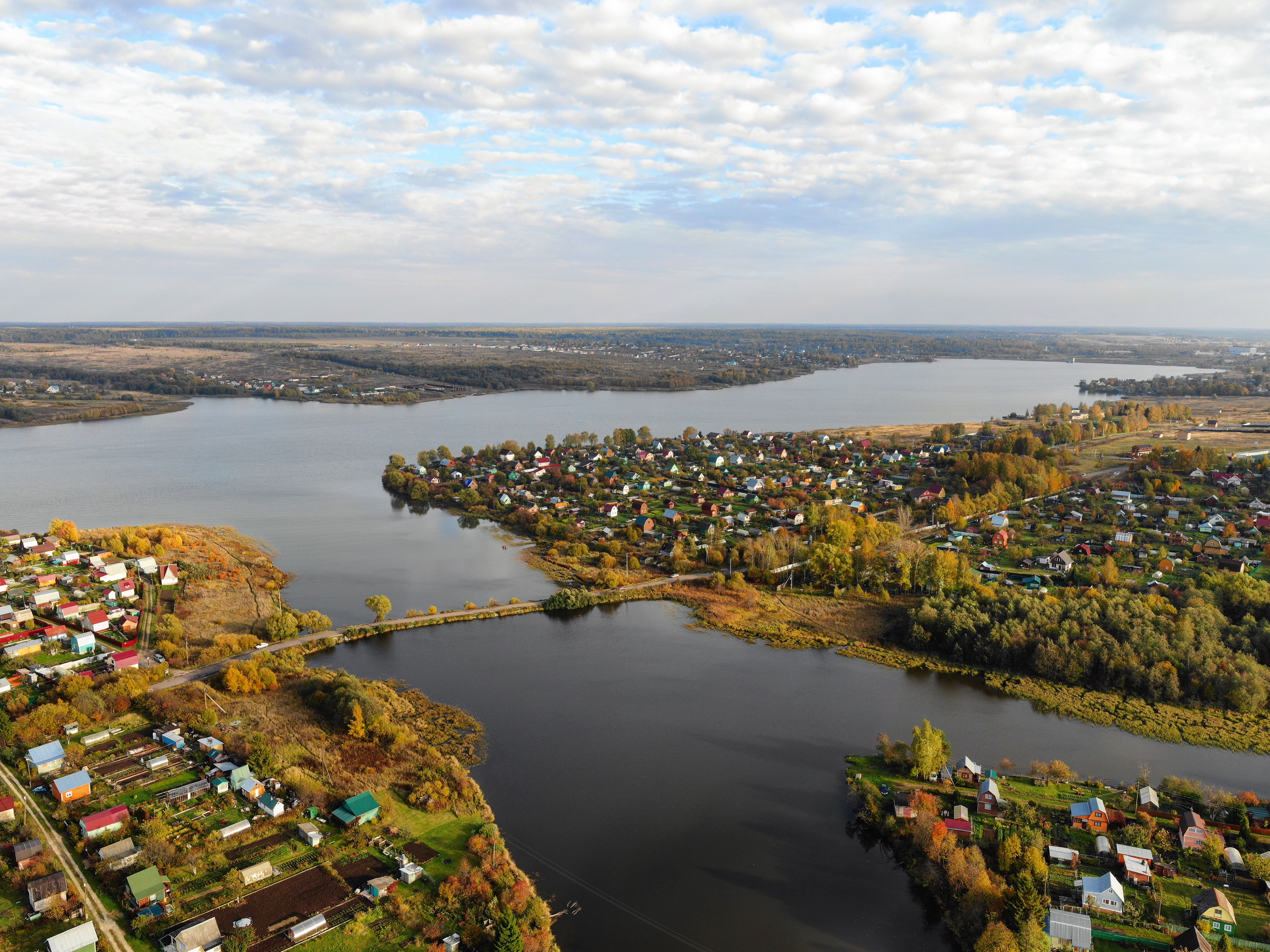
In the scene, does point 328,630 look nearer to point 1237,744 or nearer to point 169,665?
point 169,665

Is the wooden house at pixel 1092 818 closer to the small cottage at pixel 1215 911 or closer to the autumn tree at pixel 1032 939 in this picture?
the small cottage at pixel 1215 911

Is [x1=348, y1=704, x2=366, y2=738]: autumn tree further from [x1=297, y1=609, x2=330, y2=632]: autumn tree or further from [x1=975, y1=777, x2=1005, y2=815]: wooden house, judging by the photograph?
[x1=975, y1=777, x2=1005, y2=815]: wooden house

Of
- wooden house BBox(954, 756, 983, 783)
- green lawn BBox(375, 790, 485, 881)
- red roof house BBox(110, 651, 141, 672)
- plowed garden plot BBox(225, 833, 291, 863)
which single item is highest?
red roof house BBox(110, 651, 141, 672)

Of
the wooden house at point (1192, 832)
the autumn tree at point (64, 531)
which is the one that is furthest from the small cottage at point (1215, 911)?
the autumn tree at point (64, 531)

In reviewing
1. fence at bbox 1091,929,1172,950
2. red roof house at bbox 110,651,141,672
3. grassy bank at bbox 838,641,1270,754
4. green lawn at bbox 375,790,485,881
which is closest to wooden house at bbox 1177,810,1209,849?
fence at bbox 1091,929,1172,950

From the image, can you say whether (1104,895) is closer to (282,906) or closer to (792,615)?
(282,906)

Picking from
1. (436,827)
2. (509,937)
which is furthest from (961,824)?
(436,827)
